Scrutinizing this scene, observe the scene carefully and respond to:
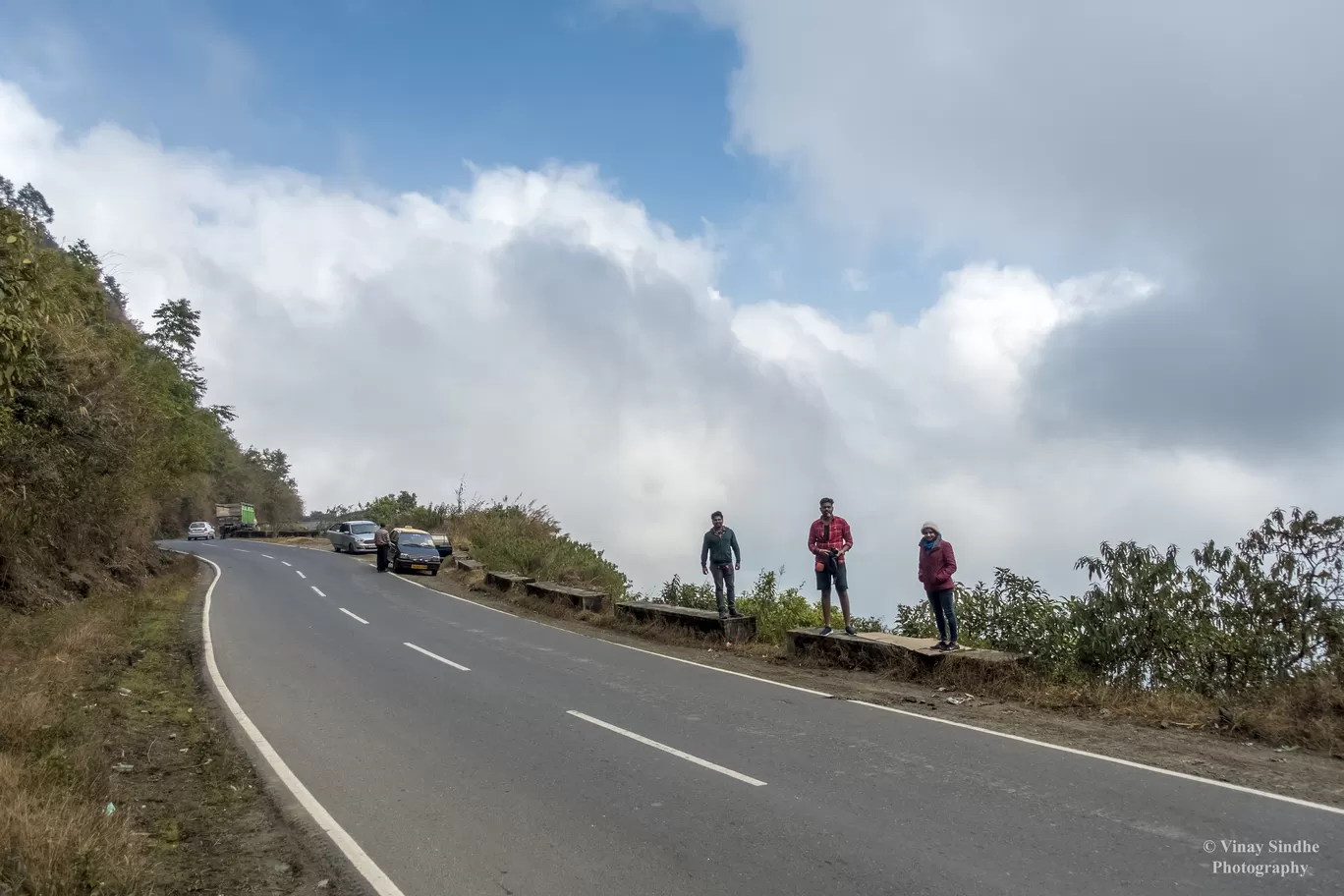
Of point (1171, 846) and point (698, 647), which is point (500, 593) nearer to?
point (698, 647)

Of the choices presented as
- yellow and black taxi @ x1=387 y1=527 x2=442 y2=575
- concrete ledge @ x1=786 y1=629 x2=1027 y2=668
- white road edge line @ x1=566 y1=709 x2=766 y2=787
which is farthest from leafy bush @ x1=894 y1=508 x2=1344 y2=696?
yellow and black taxi @ x1=387 y1=527 x2=442 y2=575

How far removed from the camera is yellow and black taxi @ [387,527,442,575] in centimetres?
3017

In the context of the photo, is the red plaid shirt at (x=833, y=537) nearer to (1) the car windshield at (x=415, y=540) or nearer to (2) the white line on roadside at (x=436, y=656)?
(2) the white line on roadside at (x=436, y=656)

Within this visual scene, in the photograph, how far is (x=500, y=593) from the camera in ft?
78.9

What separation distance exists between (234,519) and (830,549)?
2715 inches

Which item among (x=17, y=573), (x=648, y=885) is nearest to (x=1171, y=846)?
(x=648, y=885)

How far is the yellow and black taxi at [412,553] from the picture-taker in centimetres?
3017

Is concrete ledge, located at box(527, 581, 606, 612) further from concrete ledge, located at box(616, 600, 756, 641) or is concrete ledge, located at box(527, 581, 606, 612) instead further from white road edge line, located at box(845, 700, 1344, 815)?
white road edge line, located at box(845, 700, 1344, 815)

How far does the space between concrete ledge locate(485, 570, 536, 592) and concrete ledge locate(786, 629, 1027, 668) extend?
1197 centimetres

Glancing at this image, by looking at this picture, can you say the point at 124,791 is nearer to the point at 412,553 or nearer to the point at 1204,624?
the point at 1204,624

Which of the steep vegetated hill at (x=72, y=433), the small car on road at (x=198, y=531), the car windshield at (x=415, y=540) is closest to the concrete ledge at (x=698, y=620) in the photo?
the steep vegetated hill at (x=72, y=433)

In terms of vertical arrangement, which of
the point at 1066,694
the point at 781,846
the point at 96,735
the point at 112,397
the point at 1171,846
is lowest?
the point at 96,735

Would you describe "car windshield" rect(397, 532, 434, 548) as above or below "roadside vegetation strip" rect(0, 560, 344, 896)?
above

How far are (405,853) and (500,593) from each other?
19.3m
